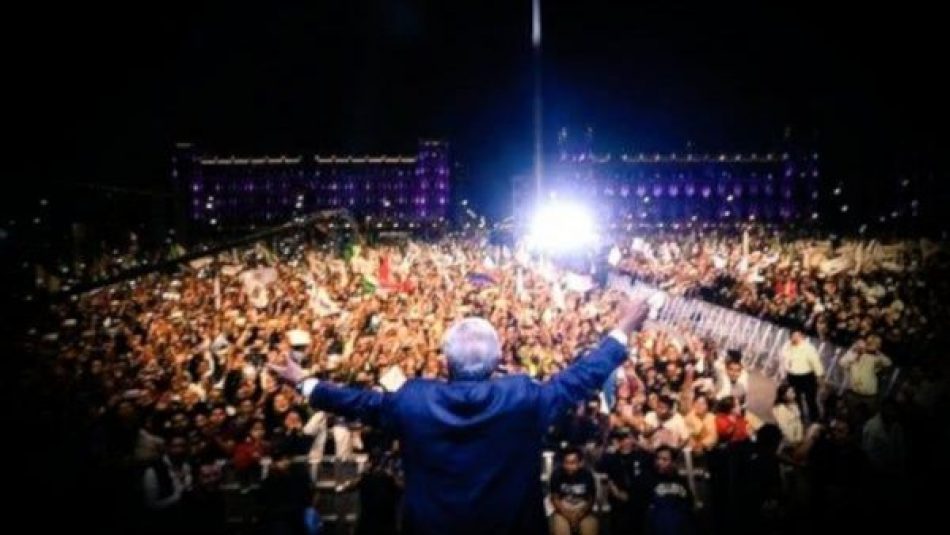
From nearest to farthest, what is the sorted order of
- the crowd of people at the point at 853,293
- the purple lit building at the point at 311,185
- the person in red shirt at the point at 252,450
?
1. the person in red shirt at the point at 252,450
2. the crowd of people at the point at 853,293
3. the purple lit building at the point at 311,185

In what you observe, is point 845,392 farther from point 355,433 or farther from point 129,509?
point 129,509

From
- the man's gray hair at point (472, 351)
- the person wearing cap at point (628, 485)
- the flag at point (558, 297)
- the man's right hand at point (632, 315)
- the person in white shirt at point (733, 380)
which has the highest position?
the man's right hand at point (632, 315)

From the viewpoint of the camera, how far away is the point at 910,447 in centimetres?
684

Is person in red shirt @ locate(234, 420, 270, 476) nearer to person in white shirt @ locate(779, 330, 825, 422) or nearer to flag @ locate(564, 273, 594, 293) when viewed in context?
person in white shirt @ locate(779, 330, 825, 422)

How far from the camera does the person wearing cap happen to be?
621cm

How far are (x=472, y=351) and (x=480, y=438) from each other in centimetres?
27

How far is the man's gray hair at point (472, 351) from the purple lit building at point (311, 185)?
123785 millimetres

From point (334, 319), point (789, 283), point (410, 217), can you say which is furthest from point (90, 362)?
point (410, 217)

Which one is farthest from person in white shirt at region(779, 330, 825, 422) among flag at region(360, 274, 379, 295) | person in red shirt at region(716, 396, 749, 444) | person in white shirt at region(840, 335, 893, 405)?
flag at region(360, 274, 379, 295)

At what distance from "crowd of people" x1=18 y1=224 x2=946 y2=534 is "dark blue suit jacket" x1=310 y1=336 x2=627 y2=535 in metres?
0.69

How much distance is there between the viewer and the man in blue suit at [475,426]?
8.72ft

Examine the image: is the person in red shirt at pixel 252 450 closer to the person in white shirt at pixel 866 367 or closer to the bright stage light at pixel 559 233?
the person in white shirt at pixel 866 367

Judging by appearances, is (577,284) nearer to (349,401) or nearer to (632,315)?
(632,315)

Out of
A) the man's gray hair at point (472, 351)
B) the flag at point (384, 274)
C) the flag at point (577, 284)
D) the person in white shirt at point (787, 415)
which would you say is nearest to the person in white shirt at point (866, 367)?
the person in white shirt at point (787, 415)
